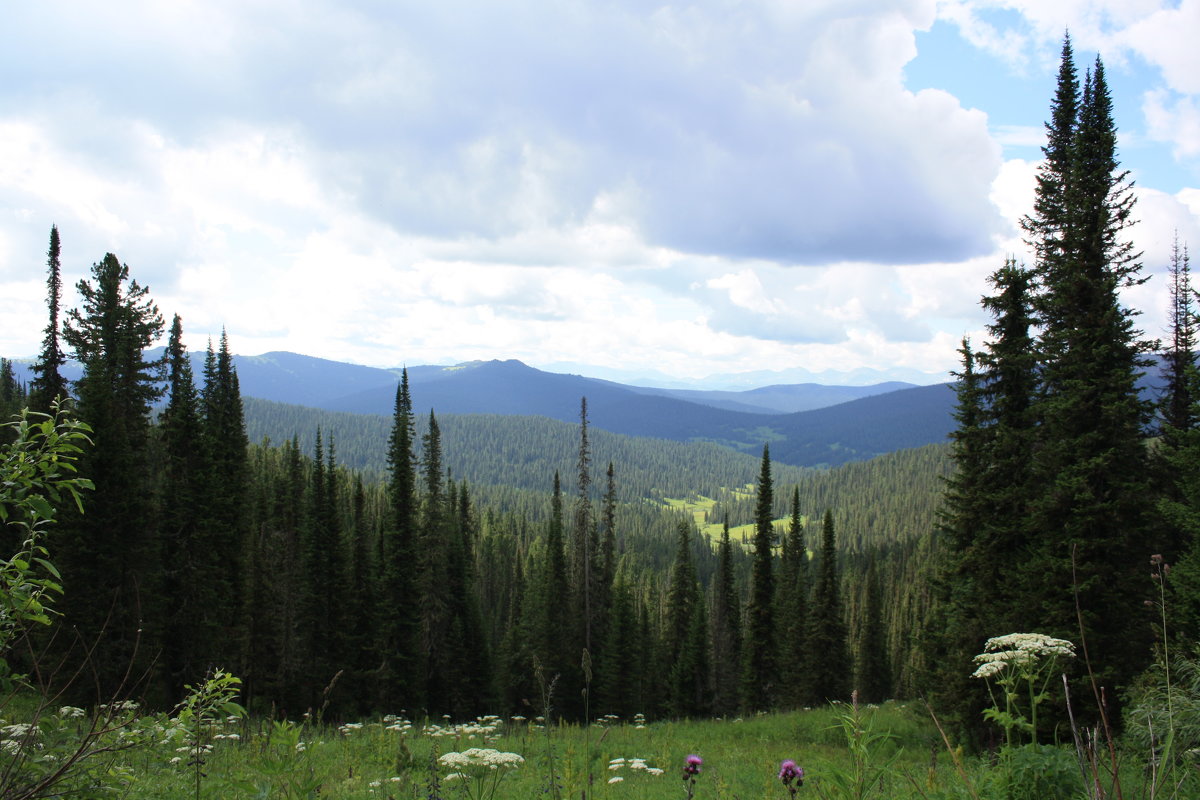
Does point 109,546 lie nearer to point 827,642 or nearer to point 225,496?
point 225,496

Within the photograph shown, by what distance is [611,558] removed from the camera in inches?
2064

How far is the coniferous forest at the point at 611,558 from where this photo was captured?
1521 cm

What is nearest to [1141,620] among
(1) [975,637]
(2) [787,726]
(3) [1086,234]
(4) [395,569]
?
(1) [975,637]

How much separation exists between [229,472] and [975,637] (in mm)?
36303

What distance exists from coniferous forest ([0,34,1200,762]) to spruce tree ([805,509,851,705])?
15 centimetres

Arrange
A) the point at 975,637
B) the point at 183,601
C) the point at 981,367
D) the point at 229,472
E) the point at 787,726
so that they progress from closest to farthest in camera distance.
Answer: the point at 975,637
the point at 981,367
the point at 787,726
the point at 183,601
the point at 229,472

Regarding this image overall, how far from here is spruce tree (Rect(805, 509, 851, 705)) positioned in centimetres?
4188

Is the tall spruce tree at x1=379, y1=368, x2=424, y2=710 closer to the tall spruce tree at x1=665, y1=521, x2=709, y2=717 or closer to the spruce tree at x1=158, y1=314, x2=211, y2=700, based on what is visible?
the spruce tree at x1=158, y1=314, x2=211, y2=700

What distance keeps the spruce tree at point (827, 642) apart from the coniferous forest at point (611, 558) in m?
0.15

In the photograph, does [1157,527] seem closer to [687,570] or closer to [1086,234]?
[1086,234]

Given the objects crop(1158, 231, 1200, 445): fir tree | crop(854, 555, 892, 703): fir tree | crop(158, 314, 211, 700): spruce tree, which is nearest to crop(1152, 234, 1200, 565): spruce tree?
crop(1158, 231, 1200, 445): fir tree

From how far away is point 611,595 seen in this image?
168 feet

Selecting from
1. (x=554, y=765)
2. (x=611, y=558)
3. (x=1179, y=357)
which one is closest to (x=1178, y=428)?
(x=1179, y=357)

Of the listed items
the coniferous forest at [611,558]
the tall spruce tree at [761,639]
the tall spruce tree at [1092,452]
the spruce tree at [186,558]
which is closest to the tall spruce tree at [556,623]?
the coniferous forest at [611,558]
